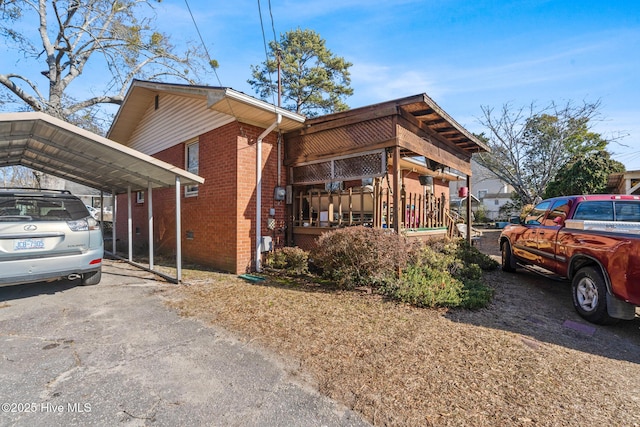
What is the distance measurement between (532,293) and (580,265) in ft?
4.57

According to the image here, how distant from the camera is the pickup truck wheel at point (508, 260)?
25.2ft

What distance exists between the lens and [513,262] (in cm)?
763

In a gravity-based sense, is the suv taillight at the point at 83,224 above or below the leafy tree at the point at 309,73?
below

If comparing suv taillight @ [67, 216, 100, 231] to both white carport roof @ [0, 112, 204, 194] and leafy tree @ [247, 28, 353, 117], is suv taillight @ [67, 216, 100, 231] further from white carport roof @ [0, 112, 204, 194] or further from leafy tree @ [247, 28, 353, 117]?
leafy tree @ [247, 28, 353, 117]

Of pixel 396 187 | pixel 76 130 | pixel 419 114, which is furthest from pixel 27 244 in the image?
pixel 419 114

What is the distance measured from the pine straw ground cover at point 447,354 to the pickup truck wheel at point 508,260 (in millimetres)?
2155

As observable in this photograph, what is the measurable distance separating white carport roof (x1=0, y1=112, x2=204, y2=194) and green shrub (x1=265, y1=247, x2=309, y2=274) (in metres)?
2.37


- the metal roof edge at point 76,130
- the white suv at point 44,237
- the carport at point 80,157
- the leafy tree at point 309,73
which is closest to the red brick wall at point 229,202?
the carport at point 80,157

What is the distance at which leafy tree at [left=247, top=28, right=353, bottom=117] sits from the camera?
2233 cm

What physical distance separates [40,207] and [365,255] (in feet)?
17.8

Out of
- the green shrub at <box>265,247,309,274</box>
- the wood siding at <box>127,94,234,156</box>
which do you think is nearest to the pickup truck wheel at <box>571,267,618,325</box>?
the green shrub at <box>265,247,309,274</box>

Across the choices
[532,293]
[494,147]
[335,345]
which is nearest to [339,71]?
[494,147]

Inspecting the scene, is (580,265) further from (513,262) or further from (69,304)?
(69,304)

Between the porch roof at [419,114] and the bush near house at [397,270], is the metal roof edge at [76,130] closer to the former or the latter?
the bush near house at [397,270]
